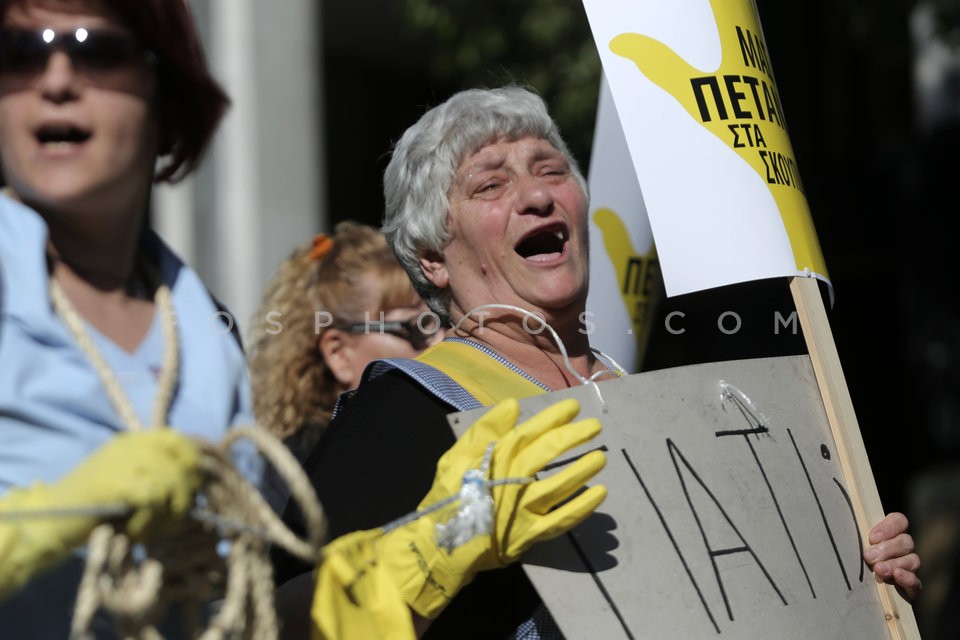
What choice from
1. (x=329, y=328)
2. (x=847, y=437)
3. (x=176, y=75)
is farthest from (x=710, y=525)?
(x=329, y=328)

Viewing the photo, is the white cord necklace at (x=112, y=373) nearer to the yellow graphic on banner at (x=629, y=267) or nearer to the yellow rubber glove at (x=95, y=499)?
the yellow rubber glove at (x=95, y=499)

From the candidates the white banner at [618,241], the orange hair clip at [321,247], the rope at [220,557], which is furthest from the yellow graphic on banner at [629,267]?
the rope at [220,557]

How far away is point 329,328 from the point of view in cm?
349

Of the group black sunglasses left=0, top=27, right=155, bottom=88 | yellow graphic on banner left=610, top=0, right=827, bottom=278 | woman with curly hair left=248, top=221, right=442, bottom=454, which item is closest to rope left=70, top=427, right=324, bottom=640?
black sunglasses left=0, top=27, right=155, bottom=88

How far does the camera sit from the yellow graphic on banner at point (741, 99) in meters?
2.37

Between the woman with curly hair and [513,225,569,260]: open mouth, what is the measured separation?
3.10 ft

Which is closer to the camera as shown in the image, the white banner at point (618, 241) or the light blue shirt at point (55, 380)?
the light blue shirt at point (55, 380)

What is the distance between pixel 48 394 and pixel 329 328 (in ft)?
6.45

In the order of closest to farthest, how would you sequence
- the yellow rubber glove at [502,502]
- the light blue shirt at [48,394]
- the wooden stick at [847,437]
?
the light blue shirt at [48,394] → the yellow rubber glove at [502,502] → the wooden stick at [847,437]

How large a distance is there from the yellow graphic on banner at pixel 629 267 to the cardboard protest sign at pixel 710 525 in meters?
0.90

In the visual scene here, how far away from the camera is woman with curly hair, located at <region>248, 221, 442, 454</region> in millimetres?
3453

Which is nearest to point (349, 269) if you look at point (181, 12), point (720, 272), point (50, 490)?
point (720, 272)

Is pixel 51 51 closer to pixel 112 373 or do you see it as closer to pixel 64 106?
pixel 64 106

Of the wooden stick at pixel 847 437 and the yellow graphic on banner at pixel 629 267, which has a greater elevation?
the yellow graphic on banner at pixel 629 267
